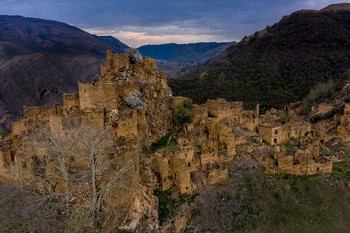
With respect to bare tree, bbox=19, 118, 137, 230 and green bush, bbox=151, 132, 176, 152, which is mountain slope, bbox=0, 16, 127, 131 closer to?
green bush, bbox=151, 132, 176, 152

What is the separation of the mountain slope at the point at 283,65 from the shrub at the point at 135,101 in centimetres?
3610

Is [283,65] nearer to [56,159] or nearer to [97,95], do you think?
[97,95]

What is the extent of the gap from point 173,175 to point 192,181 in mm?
1883

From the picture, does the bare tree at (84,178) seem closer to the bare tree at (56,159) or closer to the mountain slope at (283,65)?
the bare tree at (56,159)

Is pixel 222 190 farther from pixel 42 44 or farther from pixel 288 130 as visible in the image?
pixel 42 44

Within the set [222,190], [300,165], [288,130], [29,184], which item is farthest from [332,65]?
[29,184]

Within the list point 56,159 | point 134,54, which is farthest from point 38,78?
point 56,159

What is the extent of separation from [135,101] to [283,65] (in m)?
61.1

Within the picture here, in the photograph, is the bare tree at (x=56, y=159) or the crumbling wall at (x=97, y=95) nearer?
the bare tree at (x=56, y=159)

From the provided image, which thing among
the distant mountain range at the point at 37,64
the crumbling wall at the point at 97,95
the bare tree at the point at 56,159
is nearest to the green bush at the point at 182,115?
the crumbling wall at the point at 97,95

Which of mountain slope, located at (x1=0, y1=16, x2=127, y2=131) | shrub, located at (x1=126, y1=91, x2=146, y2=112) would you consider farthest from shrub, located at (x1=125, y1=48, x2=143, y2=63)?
mountain slope, located at (x1=0, y1=16, x2=127, y2=131)

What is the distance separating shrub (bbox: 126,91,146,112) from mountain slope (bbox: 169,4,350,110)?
36.1 m

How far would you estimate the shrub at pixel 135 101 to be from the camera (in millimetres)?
17875

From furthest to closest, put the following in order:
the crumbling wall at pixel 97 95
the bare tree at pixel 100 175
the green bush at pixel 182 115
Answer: the green bush at pixel 182 115 < the crumbling wall at pixel 97 95 < the bare tree at pixel 100 175
